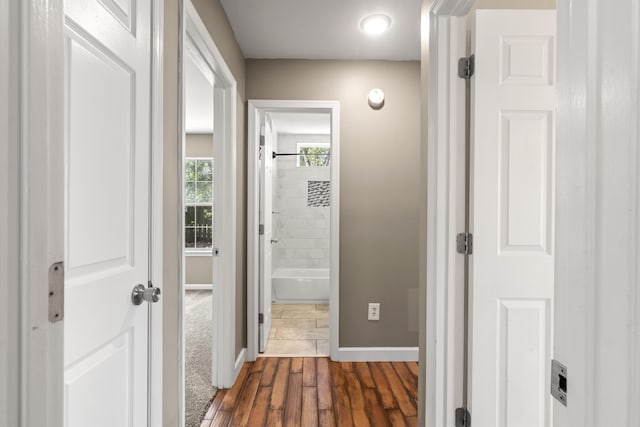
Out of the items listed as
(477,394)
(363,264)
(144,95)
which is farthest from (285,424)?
(144,95)

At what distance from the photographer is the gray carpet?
2.23 metres

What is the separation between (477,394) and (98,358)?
1347mm

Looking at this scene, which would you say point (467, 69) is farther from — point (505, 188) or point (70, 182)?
point (70, 182)

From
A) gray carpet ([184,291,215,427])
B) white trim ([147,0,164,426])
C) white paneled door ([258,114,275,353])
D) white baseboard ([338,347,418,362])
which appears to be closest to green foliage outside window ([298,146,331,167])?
white paneled door ([258,114,275,353])

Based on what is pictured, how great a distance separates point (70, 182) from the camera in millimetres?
892

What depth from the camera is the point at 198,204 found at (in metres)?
6.02

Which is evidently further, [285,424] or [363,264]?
[363,264]

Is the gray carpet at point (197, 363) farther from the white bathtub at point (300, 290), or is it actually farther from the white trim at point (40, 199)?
the white trim at point (40, 199)

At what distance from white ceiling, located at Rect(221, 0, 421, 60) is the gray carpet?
8.02 feet

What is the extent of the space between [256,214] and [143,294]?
1.83 m

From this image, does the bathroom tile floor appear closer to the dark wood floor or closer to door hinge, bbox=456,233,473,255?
the dark wood floor

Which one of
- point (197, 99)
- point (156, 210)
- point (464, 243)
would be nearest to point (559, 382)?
point (464, 243)

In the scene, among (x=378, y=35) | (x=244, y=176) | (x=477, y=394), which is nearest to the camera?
(x=477, y=394)

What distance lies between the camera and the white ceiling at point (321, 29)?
2.32 metres
